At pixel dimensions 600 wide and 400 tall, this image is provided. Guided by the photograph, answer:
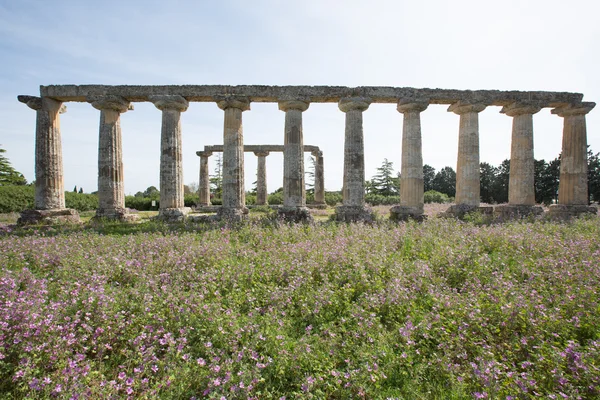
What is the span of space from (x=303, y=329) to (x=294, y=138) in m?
10.8

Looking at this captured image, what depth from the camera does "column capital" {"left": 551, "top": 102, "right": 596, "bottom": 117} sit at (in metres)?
13.7

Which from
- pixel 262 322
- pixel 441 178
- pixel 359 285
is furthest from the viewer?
pixel 441 178

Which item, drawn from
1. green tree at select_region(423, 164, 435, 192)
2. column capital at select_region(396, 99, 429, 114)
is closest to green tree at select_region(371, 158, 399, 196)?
green tree at select_region(423, 164, 435, 192)

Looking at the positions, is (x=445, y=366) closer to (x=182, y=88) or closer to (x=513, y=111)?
(x=182, y=88)

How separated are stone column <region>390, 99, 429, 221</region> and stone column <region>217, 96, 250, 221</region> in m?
7.84

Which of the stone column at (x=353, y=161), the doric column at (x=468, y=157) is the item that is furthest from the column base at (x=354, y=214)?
the doric column at (x=468, y=157)

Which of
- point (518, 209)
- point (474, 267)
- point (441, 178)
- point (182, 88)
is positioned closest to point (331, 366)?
point (474, 267)

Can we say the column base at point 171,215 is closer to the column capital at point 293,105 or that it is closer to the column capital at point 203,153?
the column capital at point 293,105

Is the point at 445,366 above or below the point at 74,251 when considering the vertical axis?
below

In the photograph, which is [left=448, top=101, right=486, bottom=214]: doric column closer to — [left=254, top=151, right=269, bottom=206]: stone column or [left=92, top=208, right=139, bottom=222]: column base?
[left=254, top=151, right=269, bottom=206]: stone column

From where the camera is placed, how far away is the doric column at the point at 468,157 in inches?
544

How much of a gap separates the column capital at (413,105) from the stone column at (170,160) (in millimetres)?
10669

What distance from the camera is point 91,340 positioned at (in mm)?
3121

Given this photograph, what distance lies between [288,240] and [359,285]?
3460 mm
